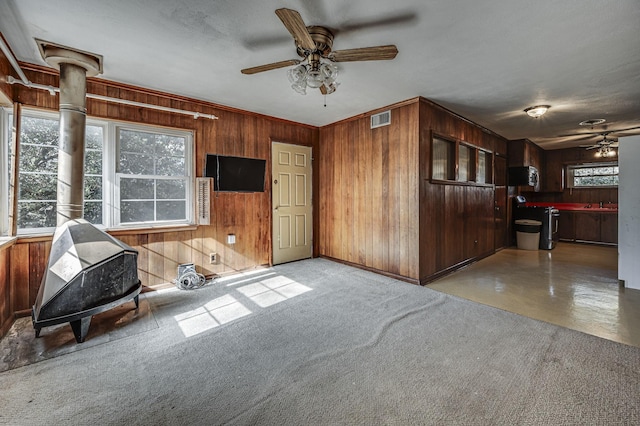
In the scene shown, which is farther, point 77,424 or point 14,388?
point 14,388

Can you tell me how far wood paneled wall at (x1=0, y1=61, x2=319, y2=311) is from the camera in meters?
2.87

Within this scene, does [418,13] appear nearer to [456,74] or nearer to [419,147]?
[456,74]

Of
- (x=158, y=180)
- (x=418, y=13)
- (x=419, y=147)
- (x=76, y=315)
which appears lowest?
(x=76, y=315)

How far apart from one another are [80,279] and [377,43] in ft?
10.4

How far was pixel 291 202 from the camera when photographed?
5.05 meters

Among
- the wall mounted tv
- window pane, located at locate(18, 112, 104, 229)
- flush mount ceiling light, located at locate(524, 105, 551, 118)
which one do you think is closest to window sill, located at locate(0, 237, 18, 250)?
window pane, located at locate(18, 112, 104, 229)

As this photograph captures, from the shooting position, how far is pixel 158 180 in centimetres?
369

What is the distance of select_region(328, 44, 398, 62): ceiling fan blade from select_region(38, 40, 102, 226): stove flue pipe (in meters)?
2.34

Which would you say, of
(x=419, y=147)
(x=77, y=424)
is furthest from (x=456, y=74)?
(x=77, y=424)

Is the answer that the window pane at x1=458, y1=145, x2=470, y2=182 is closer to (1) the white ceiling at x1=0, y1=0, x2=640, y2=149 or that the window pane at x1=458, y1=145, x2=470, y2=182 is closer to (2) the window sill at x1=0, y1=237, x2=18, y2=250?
(1) the white ceiling at x1=0, y1=0, x2=640, y2=149

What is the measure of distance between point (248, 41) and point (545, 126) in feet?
18.5

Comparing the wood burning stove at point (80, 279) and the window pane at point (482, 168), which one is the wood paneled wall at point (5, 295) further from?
the window pane at point (482, 168)

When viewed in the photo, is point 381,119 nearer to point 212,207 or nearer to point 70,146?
point 212,207

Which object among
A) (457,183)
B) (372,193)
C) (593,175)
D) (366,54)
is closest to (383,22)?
(366,54)
